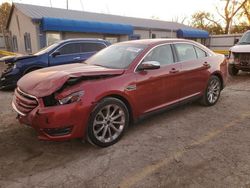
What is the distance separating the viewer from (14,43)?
79.1 feet

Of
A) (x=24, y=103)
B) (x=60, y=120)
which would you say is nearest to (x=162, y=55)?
(x=60, y=120)

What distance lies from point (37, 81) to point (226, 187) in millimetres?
2945

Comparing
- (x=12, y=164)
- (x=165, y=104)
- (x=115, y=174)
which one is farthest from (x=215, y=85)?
(x=12, y=164)

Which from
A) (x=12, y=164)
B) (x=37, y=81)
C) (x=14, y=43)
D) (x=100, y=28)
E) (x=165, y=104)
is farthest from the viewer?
(x=14, y=43)

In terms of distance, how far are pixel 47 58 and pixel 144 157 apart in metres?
5.79

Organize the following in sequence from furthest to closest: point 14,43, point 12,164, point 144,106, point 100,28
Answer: point 14,43 → point 100,28 → point 144,106 → point 12,164

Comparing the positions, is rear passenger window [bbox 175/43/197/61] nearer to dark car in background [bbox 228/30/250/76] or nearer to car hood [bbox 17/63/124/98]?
car hood [bbox 17/63/124/98]

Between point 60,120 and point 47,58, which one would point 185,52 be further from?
point 47,58

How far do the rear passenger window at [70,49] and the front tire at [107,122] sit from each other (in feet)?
17.5

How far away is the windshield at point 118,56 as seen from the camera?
4.20 metres

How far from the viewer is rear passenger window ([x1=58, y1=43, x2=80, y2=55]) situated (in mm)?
8336

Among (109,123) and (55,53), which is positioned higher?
(55,53)

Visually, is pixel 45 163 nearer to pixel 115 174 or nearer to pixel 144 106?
pixel 115 174

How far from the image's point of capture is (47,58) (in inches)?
311
